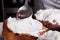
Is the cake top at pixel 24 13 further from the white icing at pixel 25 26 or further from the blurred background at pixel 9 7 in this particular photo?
the blurred background at pixel 9 7

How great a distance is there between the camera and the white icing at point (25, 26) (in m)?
0.65

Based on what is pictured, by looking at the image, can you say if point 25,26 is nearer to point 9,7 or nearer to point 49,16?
point 49,16

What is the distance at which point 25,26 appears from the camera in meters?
0.67

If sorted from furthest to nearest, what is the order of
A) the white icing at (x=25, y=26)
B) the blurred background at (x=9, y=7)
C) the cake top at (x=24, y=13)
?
the blurred background at (x=9, y=7) → the cake top at (x=24, y=13) → the white icing at (x=25, y=26)

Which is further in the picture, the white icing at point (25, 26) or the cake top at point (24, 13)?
the cake top at point (24, 13)

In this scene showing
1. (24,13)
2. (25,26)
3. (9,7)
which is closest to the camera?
(25,26)

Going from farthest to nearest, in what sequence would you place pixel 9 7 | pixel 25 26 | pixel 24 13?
pixel 9 7 → pixel 24 13 → pixel 25 26

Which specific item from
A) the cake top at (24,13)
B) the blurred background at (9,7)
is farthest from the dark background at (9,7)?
the cake top at (24,13)

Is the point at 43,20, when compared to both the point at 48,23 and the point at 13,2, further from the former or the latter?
the point at 13,2

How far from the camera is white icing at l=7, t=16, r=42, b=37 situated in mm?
647

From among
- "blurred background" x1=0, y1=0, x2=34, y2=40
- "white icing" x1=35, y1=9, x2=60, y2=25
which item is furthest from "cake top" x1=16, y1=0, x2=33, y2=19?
"blurred background" x1=0, y1=0, x2=34, y2=40

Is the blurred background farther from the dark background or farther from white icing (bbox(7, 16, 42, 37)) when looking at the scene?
white icing (bbox(7, 16, 42, 37))

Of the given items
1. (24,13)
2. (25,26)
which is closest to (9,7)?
(24,13)

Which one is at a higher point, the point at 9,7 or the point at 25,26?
the point at 25,26
